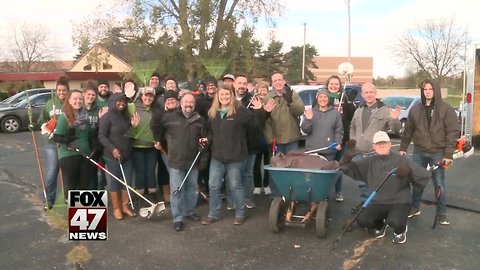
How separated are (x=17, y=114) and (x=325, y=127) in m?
14.3

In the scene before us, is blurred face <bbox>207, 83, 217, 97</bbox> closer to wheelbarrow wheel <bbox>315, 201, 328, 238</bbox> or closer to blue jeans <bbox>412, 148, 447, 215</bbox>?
wheelbarrow wheel <bbox>315, 201, 328, 238</bbox>

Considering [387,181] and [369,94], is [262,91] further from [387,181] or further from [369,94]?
[387,181]

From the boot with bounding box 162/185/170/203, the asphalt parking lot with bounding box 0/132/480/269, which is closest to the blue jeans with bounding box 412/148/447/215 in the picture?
the asphalt parking lot with bounding box 0/132/480/269

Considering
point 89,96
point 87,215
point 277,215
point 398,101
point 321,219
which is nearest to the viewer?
point 87,215

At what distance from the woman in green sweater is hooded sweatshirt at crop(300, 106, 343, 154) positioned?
9.28 ft

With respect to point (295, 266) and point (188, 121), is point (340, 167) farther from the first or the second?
point (188, 121)

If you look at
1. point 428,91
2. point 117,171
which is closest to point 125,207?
point 117,171

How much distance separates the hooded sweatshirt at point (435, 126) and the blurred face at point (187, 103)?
272 centimetres

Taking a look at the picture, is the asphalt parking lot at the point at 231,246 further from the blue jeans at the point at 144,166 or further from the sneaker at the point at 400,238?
the blue jeans at the point at 144,166

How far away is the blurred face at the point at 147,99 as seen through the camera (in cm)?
631

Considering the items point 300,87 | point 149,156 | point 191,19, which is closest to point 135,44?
point 191,19

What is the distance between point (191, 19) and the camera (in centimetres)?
2689

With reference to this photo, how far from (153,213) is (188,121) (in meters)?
1.24

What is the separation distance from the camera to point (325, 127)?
6141mm
